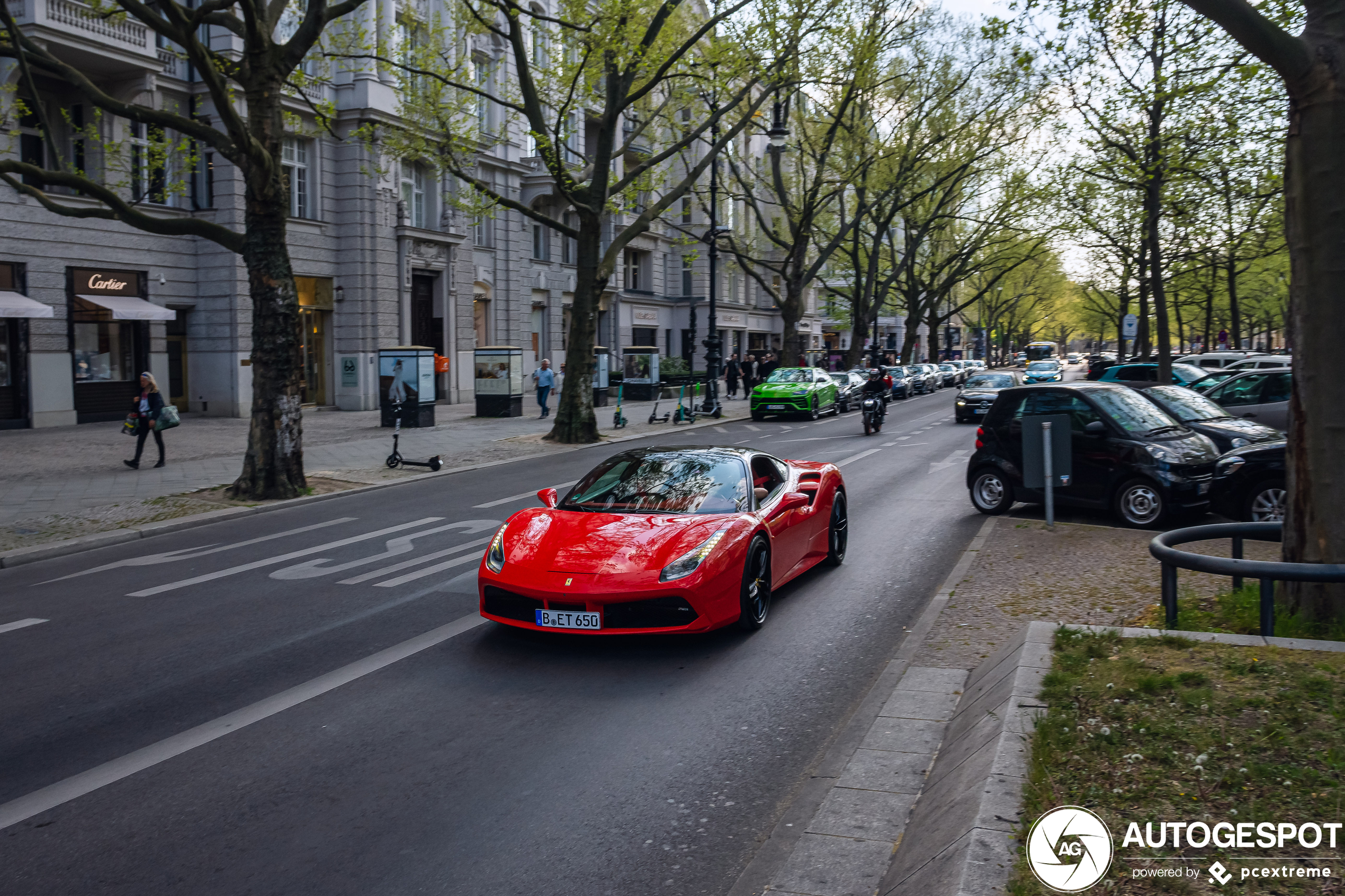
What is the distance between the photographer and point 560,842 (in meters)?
4.31

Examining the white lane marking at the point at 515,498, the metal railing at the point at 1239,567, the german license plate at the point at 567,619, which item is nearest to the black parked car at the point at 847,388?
the white lane marking at the point at 515,498

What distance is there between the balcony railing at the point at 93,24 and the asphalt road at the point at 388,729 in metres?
17.7

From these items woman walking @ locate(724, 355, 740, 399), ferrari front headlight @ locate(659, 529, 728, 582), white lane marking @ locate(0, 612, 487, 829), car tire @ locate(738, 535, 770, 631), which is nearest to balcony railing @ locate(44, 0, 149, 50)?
white lane marking @ locate(0, 612, 487, 829)

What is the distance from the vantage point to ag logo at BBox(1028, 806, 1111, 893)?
11.1 ft

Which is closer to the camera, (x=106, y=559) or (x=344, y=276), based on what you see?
(x=106, y=559)

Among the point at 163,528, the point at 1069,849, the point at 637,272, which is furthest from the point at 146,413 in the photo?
the point at 637,272

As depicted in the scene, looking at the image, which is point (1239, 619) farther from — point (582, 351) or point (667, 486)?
point (582, 351)

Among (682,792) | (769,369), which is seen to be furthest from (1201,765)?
(769,369)

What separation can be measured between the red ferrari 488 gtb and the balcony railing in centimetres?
1951

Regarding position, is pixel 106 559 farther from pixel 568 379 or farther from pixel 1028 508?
pixel 568 379

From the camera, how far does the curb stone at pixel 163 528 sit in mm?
10977

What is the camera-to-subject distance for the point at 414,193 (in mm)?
33938

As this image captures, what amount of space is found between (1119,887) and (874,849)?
109 centimetres

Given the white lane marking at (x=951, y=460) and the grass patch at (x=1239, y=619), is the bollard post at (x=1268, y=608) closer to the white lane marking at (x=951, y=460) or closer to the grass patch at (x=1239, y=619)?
the grass patch at (x=1239, y=619)
